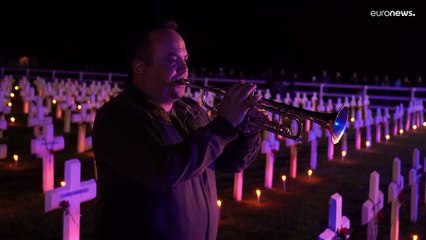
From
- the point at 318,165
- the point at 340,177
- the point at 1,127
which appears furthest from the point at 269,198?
the point at 1,127

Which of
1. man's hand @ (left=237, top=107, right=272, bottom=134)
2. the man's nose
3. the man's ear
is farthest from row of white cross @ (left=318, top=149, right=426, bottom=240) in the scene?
the man's ear

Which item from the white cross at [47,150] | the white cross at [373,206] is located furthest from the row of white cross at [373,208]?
the white cross at [47,150]

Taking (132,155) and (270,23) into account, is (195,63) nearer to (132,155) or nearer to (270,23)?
(270,23)

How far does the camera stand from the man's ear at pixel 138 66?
2770 millimetres

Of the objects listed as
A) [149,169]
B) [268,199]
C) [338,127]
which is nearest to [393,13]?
[268,199]

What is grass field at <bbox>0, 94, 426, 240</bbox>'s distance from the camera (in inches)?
247

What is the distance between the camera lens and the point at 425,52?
45.5m

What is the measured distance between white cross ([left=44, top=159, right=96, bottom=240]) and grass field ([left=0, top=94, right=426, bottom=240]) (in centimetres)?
144

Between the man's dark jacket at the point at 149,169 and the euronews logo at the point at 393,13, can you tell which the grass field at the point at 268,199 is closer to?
the man's dark jacket at the point at 149,169

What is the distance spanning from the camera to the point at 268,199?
25.5 ft

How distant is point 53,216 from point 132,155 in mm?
4447

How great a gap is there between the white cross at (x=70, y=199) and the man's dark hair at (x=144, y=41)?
1922 millimetres

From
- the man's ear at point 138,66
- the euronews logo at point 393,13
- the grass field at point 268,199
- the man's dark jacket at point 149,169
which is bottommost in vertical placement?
the grass field at point 268,199

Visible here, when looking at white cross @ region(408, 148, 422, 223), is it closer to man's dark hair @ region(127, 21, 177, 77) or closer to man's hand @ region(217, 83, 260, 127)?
man's hand @ region(217, 83, 260, 127)
